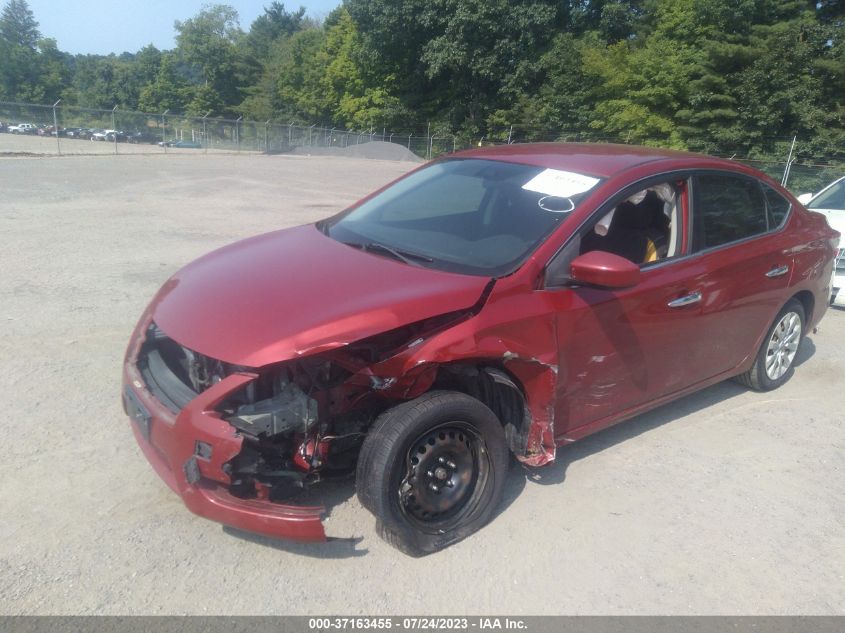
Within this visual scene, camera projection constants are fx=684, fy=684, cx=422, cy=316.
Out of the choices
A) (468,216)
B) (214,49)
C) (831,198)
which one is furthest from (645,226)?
(214,49)

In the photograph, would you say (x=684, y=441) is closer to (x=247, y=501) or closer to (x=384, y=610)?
(x=384, y=610)

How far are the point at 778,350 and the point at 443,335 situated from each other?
10.9ft

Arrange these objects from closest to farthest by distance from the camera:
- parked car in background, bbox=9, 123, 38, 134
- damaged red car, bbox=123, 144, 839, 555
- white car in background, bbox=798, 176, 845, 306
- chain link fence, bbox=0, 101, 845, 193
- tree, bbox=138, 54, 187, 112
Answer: damaged red car, bbox=123, 144, 839, 555
white car in background, bbox=798, 176, 845, 306
chain link fence, bbox=0, 101, 845, 193
parked car in background, bbox=9, 123, 38, 134
tree, bbox=138, 54, 187, 112

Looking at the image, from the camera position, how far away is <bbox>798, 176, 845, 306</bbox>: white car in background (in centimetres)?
756

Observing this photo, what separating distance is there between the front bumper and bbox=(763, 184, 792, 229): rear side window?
12.5 ft

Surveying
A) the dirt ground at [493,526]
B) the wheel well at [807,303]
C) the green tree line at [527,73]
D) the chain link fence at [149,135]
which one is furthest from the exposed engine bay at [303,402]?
the green tree line at [527,73]

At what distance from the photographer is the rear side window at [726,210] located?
4.16 m

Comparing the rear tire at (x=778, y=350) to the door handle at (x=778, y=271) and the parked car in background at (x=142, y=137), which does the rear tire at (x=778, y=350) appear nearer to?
the door handle at (x=778, y=271)

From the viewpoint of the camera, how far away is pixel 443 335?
3.03m

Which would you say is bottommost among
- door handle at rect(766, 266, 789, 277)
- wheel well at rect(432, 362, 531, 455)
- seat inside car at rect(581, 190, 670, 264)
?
wheel well at rect(432, 362, 531, 455)

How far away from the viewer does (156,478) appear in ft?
11.6

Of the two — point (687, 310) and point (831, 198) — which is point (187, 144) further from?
point (687, 310)

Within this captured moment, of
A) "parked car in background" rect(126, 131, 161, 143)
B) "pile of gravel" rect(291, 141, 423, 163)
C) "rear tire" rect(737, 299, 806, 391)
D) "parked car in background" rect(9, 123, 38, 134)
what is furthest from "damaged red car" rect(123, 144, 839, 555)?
"pile of gravel" rect(291, 141, 423, 163)

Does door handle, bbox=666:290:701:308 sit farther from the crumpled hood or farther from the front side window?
the crumpled hood
